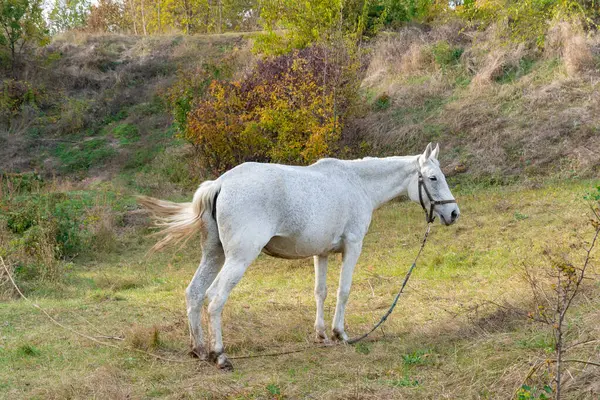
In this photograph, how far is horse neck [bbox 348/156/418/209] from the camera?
6723 millimetres

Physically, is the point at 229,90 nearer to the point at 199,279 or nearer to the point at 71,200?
the point at 71,200

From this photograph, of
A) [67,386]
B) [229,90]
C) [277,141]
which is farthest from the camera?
[229,90]

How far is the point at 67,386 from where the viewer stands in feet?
15.6

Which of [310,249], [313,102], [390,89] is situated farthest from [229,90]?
[310,249]

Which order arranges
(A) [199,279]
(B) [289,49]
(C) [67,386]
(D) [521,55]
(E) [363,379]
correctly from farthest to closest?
(B) [289,49], (D) [521,55], (A) [199,279], (E) [363,379], (C) [67,386]

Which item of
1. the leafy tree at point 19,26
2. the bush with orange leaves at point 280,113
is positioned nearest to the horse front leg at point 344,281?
the bush with orange leaves at point 280,113

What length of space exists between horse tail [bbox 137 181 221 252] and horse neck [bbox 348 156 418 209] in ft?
5.71

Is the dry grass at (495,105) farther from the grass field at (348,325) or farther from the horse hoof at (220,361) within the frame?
the horse hoof at (220,361)

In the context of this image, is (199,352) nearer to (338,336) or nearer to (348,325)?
(338,336)

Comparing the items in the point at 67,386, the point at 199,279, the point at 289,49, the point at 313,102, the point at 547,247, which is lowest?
the point at 547,247

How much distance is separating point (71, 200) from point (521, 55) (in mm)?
13802

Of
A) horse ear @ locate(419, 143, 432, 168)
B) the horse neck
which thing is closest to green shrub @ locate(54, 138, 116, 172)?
the horse neck

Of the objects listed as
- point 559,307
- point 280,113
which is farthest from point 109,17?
point 559,307

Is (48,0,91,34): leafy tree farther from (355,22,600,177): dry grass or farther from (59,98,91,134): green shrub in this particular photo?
(355,22,600,177): dry grass
